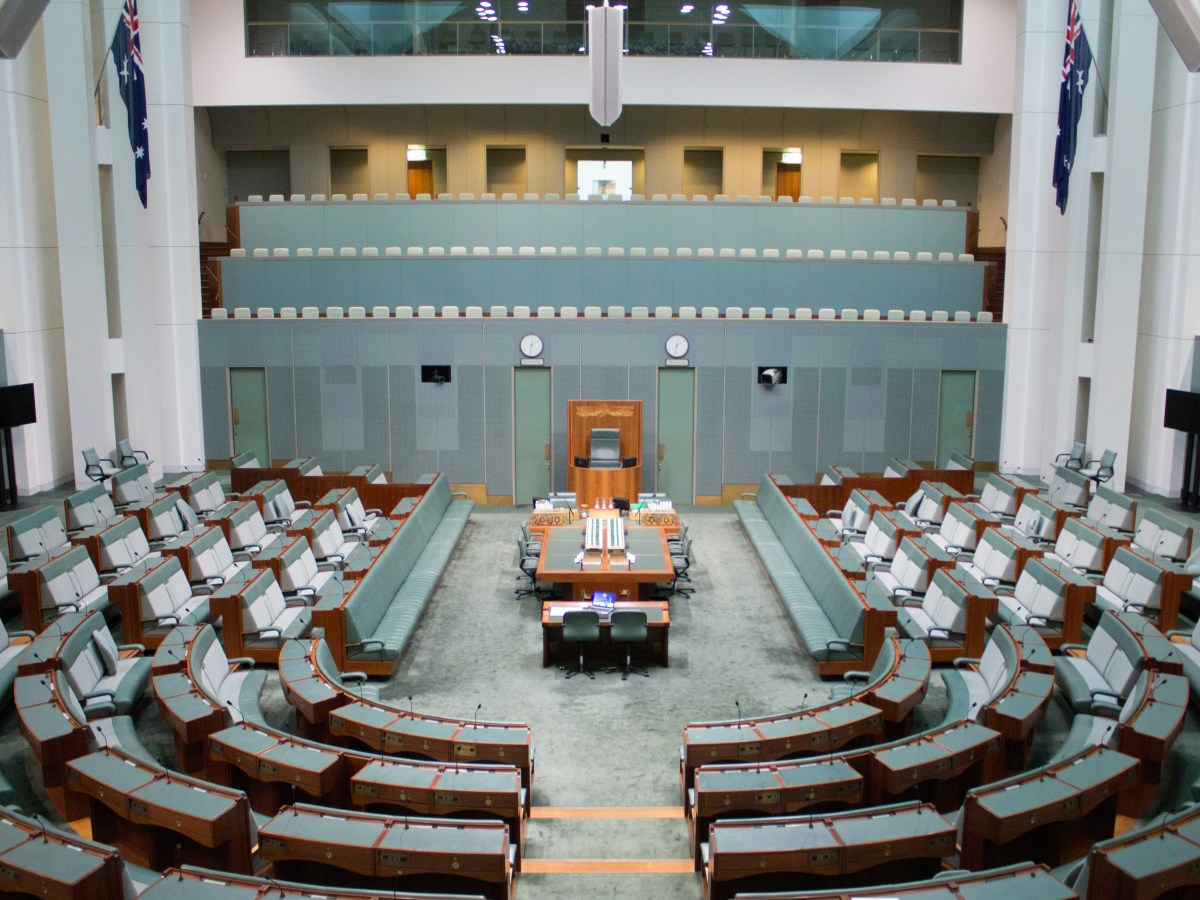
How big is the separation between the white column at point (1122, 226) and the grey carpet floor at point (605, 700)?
6.51m

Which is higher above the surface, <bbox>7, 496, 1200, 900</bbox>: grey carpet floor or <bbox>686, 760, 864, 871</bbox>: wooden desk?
<bbox>686, 760, 864, 871</bbox>: wooden desk

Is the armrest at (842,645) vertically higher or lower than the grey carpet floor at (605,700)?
higher

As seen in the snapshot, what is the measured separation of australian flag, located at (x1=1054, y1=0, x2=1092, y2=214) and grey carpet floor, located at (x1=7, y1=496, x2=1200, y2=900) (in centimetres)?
851

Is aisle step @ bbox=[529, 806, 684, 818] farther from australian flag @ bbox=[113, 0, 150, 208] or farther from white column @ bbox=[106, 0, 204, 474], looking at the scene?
australian flag @ bbox=[113, 0, 150, 208]

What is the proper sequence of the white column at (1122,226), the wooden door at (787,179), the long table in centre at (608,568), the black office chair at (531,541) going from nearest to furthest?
the long table in centre at (608,568) → the black office chair at (531,541) → the white column at (1122,226) → the wooden door at (787,179)

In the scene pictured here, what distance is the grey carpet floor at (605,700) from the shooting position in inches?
299

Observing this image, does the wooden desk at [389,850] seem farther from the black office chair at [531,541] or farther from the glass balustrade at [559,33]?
the glass balustrade at [559,33]

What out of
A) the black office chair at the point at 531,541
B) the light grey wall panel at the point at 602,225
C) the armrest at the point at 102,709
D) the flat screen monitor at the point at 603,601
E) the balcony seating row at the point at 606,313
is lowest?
the armrest at the point at 102,709

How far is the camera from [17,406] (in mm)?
15703

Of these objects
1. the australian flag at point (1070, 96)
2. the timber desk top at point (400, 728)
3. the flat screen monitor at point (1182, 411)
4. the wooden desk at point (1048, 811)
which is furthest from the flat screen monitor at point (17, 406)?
the flat screen monitor at point (1182, 411)

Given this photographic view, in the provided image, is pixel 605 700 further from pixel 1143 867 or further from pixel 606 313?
pixel 606 313

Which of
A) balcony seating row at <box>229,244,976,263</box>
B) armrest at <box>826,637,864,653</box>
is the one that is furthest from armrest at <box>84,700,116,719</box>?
balcony seating row at <box>229,244,976,263</box>

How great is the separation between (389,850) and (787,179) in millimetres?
21804

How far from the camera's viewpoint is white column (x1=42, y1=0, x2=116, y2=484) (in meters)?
15.5
